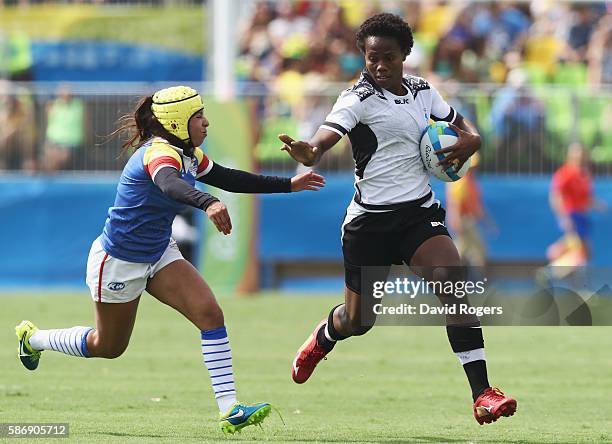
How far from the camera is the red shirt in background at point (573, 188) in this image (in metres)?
20.6

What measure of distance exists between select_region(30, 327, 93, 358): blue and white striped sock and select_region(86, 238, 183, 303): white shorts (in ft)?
1.50

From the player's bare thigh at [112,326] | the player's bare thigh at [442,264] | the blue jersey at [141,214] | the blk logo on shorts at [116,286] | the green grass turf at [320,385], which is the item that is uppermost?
the blue jersey at [141,214]

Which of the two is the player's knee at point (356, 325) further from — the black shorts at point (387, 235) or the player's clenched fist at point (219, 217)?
the player's clenched fist at point (219, 217)

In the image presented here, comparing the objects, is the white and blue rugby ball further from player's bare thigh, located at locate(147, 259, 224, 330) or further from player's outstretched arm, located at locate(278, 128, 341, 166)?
player's bare thigh, located at locate(147, 259, 224, 330)

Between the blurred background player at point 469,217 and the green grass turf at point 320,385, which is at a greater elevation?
the green grass turf at point 320,385

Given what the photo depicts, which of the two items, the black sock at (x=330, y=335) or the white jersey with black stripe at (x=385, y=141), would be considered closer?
the white jersey with black stripe at (x=385, y=141)

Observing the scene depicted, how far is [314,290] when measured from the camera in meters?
21.6

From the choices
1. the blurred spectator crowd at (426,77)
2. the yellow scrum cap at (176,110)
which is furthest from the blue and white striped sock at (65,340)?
the blurred spectator crowd at (426,77)

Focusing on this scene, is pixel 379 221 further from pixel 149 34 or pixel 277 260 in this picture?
pixel 149 34

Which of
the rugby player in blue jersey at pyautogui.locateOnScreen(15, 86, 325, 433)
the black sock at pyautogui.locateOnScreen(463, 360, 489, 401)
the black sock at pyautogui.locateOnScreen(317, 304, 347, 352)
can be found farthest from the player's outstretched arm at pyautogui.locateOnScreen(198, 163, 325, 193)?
the black sock at pyautogui.locateOnScreen(463, 360, 489, 401)

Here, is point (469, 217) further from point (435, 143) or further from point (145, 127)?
point (145, 127)

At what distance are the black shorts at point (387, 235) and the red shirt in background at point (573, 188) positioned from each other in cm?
1168

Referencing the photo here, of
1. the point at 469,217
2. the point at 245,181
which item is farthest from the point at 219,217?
the point at 469,217

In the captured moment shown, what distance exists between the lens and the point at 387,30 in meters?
8.87
